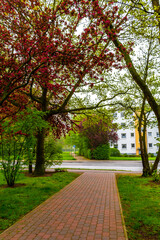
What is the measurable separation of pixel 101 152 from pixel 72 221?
27.5 meters

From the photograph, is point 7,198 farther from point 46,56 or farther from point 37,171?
point 37,171

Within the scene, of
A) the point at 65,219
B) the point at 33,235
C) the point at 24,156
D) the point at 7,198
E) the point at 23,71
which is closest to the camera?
the point at 33,235

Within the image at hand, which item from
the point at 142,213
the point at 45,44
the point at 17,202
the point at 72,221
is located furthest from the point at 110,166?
the point at 45,44

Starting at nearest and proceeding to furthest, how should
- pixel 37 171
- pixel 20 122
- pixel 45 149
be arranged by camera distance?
1. pixel 20 122
2. pixel 37 171
3. pixel 45 149

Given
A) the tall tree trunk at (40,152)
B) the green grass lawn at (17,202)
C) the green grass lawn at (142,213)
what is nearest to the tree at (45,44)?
the green grass lawn at (17,202)

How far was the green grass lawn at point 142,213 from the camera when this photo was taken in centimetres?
429

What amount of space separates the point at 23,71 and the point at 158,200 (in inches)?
248

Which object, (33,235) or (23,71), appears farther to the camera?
(23,71)

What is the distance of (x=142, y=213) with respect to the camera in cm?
551

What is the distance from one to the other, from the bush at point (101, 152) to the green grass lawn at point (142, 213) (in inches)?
919

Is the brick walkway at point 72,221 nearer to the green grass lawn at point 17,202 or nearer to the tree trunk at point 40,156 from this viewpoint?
the green grass lawn at point 17,202

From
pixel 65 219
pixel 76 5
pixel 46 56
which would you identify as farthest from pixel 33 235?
pixel 76 5

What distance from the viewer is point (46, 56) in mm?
5469

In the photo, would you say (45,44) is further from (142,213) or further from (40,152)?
(40,152)
